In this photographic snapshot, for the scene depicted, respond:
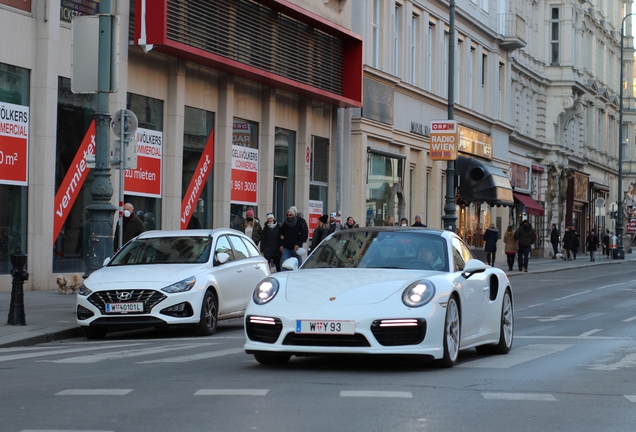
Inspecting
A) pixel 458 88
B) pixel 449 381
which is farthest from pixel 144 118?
pixel 458 88

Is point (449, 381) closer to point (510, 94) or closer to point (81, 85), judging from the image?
point (81, 85)

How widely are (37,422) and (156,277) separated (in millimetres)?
7885

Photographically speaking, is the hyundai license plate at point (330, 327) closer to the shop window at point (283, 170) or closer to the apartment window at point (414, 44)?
the shop window at point (283, 170)

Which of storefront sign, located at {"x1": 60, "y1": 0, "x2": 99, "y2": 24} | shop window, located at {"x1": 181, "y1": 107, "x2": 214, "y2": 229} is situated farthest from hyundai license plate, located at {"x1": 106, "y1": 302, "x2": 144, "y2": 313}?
shop window, located at {"x1": 181, "y1": 107, "x2": 214, "y2": 229}

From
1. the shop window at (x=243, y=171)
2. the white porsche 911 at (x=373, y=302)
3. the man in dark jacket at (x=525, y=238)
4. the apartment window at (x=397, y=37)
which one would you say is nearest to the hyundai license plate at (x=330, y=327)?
the white porsche 911 at (x=373, y=302)

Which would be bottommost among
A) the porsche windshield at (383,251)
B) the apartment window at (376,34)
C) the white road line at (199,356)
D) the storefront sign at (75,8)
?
the white road line at (199,356)

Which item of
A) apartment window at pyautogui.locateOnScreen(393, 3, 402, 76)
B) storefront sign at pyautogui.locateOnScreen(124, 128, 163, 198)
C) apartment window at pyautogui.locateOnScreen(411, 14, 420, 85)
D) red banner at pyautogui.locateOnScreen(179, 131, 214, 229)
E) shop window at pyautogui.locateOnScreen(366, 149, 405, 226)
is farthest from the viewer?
apartment window at pyautogui.locateOnScreen(411, 14, 420, 85)

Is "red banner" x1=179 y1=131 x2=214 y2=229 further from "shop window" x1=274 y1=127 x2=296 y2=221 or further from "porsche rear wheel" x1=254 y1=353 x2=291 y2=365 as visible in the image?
"porsche rear wheel" x1=254 y1=353 x2=291 y2=365

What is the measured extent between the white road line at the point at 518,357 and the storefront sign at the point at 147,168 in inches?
558

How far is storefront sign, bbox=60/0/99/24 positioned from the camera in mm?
24094

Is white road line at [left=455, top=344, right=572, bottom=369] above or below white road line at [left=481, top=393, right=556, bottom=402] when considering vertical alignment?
below

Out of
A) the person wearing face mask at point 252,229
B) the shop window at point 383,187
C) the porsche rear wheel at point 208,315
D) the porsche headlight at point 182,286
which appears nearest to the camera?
the porsche headlight at point 182,286

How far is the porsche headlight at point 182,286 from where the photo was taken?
15.5 m

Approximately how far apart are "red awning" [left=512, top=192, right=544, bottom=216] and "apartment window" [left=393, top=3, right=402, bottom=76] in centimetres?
1875
